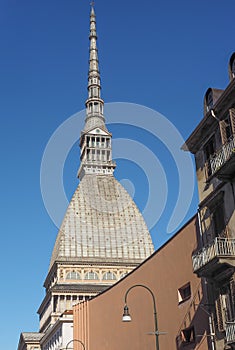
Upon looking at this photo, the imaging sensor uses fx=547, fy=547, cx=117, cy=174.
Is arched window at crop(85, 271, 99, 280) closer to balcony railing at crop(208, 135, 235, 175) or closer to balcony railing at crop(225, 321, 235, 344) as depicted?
balcony railing at crop(208, 135, 235, 175)

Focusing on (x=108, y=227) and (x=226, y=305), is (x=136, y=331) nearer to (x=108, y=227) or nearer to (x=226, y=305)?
(x=226, y=305)

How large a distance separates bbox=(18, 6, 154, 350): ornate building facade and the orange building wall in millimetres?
55801

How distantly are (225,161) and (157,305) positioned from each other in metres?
16.7

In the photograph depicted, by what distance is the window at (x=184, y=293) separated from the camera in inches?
1383

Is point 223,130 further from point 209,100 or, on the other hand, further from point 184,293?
point 184,293

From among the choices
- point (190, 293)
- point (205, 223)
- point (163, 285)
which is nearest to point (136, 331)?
point (163, 285)

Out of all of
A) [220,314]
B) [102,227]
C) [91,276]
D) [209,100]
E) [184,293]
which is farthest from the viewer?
[102,227]

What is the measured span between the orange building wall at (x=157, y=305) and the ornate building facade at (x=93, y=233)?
5580 cm

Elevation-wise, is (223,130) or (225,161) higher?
(223,130)

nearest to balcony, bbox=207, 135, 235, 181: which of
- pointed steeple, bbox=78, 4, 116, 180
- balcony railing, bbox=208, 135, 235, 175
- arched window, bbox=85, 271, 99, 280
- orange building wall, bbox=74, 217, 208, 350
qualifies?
balcony railing, bbox=208, 135, 235, 175

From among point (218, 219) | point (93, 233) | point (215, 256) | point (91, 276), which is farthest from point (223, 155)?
point (93, 233)

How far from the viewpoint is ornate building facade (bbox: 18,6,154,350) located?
12181cm

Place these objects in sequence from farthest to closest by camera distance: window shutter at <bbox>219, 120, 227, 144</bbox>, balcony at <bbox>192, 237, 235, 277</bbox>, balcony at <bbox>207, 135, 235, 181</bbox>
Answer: window shutter at <bbox>219, 120, 227, 144</bbox> → balcony at <bbox>207, 135, 235, 181</bbox> → balcony at <bbox>192, 237, 235, 277</bbox>

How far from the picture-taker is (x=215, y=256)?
26516 mm
